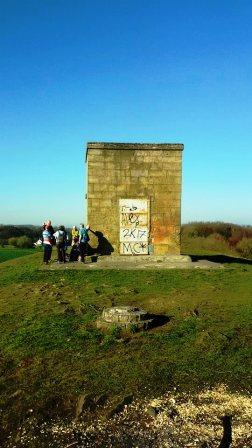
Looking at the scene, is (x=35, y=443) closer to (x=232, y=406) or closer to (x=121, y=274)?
(x=232, y=406)

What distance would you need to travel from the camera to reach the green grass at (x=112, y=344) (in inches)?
214

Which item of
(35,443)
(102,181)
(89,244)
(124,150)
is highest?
(124,150)

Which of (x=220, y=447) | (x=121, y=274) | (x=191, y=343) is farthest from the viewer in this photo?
(x=121, y=274)

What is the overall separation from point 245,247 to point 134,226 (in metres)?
15.1

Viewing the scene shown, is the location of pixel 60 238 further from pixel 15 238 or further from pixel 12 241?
pixel 15 238

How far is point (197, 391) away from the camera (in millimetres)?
5270

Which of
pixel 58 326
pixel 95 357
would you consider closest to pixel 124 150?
pixel 58 326

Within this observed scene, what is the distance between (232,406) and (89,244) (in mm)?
12480

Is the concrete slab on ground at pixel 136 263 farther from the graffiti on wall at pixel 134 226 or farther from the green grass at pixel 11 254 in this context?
the green grass at pixel 11 254

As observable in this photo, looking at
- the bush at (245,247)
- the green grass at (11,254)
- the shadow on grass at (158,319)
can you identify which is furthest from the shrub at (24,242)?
the shadow on grass at (158,319)

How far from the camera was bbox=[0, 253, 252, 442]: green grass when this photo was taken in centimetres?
543

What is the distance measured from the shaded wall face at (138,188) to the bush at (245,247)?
1315 centimetres

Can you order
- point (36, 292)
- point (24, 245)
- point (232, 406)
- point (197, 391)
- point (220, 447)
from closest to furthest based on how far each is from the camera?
point (220, 447), point (232, 406), point (197, 391), point (36, 292), point (24, 245)

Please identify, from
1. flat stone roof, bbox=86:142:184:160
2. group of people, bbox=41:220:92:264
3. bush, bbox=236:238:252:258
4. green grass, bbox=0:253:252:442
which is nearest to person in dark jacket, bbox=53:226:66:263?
group of people, bbox=41:220:92:264
